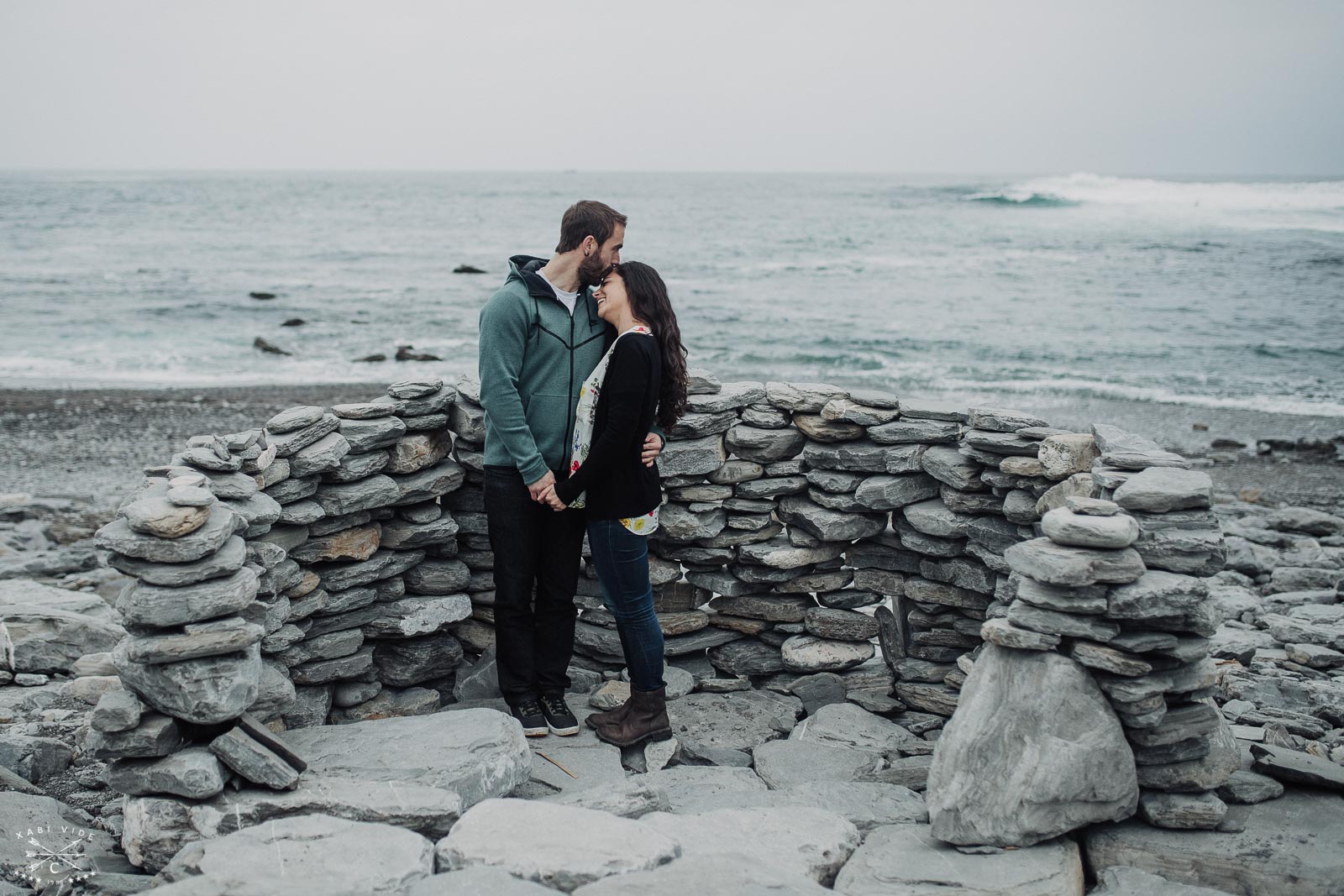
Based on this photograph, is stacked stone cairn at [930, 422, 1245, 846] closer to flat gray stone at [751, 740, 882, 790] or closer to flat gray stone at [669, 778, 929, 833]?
flat gray stone at [669, 778, 929, 833]

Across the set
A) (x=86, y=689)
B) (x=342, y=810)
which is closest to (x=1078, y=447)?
(x=342, y=810)

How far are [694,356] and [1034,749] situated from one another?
21.7m

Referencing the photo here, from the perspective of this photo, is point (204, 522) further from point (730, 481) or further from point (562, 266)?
point (730, 481)

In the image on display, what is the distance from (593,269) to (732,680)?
9.66 feet

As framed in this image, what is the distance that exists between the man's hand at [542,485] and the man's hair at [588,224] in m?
1.22

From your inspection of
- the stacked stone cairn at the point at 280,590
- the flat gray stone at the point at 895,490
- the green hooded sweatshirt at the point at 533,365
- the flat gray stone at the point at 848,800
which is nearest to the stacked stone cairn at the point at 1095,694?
the flat gray stone at the point at 848,800

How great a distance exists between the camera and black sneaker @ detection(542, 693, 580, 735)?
19.4 ft

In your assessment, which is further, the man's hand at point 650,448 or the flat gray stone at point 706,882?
the man's hand at point 650,448

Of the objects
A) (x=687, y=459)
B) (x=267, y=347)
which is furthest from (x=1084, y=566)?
(x=267, y=347)

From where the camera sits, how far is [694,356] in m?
25.7

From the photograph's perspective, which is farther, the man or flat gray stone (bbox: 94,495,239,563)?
the man

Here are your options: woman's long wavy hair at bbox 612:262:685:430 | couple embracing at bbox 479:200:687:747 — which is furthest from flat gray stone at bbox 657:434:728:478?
woman's long wavy hair at bbox 612:262:685:430

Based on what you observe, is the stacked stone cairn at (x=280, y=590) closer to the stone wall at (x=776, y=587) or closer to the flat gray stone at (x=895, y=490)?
the stone wall at (x=776, y=587)

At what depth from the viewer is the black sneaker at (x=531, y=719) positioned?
5.84 meters
